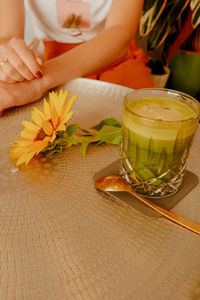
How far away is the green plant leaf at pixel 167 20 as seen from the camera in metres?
1.70

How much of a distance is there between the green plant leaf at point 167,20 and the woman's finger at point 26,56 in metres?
1.28

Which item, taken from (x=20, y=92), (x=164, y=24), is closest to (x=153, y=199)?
(x=20, y=92)

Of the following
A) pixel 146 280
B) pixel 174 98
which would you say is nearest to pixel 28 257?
pixel 146 280

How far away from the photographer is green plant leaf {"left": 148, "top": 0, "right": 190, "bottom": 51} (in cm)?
170

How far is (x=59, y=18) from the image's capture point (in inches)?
50.0

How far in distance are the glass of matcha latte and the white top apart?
893 millimetres

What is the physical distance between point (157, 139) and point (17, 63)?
0.46 meters

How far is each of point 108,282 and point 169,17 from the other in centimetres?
178

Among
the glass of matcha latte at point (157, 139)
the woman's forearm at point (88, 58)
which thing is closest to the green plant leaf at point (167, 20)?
the woman's forearm at point (88, 58)

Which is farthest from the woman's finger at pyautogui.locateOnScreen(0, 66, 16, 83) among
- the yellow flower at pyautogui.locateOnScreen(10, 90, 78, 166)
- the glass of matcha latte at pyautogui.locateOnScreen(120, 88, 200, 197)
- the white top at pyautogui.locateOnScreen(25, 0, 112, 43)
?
the white top at pyautogui.locateOnScreen(25, 0, 112, 43)

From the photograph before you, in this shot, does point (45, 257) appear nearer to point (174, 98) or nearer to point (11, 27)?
point (174, 98)

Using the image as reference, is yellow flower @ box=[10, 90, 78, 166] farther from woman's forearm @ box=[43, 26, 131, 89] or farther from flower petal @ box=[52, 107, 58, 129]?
woman's forearm @ box=[43, 26, 131, 89]

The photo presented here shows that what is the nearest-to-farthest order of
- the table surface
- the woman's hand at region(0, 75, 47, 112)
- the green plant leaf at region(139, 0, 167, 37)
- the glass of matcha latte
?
the table surface < the glass of matcha latte < the woman's hand at region(0, 75, 47, 112) < the green plant leaf at region(139, 0, 167, 37)

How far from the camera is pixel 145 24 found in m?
1.64
